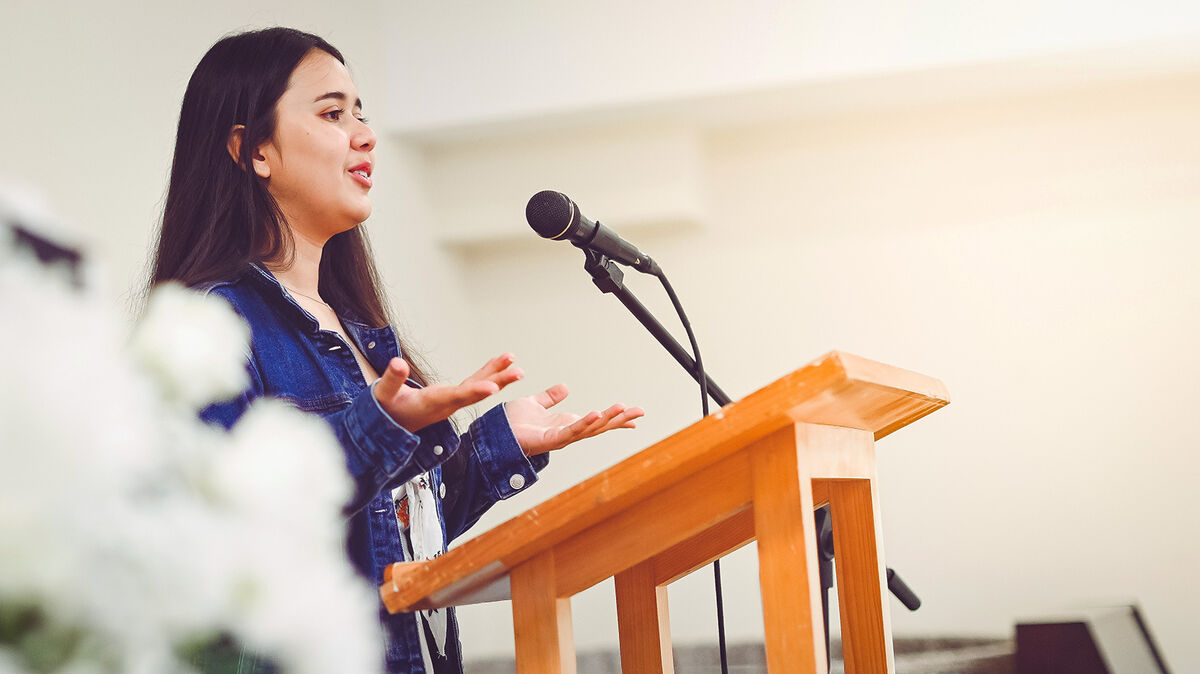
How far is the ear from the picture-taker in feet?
4.46

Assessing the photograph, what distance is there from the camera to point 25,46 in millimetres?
2037

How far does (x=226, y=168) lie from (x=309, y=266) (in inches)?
6.5

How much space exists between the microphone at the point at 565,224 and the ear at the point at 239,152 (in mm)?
386

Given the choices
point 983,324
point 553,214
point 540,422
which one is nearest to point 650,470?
point 553,214

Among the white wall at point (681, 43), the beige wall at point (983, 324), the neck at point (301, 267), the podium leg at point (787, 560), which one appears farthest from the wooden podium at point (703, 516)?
the beige wall at point (983, 324)

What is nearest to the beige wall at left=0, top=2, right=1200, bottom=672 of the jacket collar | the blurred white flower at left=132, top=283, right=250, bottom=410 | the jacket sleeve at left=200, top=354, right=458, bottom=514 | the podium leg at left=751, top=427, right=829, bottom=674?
the jacket collar

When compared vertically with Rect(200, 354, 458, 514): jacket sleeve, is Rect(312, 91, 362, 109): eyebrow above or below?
above

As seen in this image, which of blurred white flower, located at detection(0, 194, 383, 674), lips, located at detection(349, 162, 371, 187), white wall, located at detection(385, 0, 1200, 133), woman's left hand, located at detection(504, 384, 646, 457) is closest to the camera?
blurred white flower, located at detection(0, 194, 383, 674)

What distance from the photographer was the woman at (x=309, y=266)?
1201mm

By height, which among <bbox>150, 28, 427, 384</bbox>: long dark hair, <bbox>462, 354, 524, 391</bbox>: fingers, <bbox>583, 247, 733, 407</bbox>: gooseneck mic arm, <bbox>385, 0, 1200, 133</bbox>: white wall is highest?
<bbox>385, 0, 1200, 133</bbox>: white wall

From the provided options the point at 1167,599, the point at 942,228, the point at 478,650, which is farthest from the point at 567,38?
the point at 1167,599

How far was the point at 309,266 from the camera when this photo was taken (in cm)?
141

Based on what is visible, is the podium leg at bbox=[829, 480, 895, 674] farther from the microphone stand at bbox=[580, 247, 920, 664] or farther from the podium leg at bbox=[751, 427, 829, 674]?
the podium leg at bbox=[751, 427, 829, 674]

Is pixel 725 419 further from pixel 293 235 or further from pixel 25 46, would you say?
pixel 25 46
